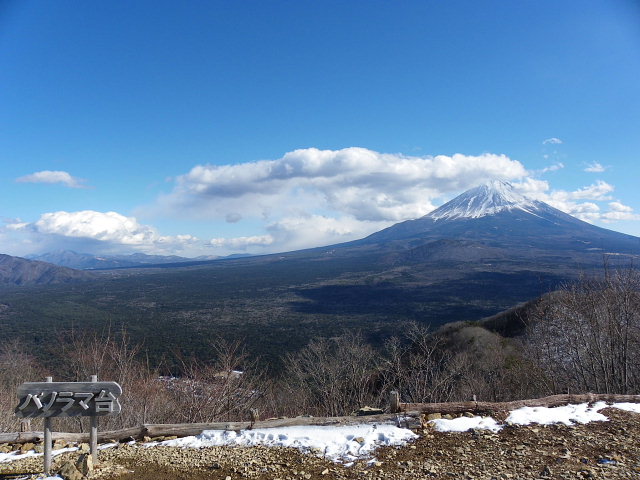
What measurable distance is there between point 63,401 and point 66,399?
0.22 feet

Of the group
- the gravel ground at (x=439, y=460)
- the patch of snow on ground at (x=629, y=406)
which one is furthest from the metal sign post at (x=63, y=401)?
the patch of snow on ground at (x=629, y=406)

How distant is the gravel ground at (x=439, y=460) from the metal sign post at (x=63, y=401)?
863 mm

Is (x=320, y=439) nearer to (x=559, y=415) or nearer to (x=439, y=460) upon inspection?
(x=439, y=460)

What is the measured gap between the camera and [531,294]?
95.9 metres

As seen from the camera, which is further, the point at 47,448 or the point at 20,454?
the point at 20,454

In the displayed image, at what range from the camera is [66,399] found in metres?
6.02

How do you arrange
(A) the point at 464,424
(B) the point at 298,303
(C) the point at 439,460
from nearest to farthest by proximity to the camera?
1. (C) the point at 439,460
2. (A) the point at 464,424
3. (B) the point at 298,303

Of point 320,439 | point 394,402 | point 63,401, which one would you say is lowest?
point 320,439

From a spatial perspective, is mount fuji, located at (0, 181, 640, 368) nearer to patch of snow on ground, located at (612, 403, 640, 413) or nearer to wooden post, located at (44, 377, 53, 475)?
patch of snow on ground, located at (612, 403, 640, 413)

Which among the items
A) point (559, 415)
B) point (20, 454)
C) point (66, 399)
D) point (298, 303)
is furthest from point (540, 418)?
point (298, 303)

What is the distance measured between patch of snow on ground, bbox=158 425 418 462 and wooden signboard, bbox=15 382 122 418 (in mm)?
1488

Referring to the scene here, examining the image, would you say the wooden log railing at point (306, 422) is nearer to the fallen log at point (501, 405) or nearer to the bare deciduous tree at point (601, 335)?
the fallen log at point (501, 405)

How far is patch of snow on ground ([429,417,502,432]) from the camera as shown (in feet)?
22.2

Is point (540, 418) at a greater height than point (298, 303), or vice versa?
point (540, 418)
